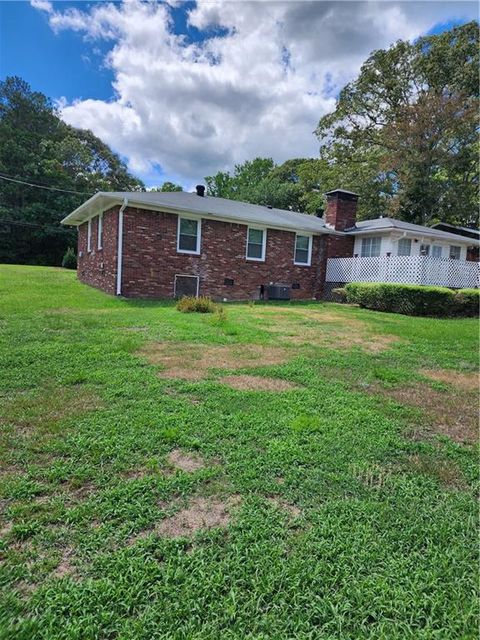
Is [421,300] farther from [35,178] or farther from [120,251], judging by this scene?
[35,178]

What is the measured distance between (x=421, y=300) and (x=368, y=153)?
17.7m

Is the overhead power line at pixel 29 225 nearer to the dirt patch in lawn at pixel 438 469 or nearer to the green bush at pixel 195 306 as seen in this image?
the green bush at pixel 195 306

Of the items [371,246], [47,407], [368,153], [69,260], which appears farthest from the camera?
Answer: [368,153]

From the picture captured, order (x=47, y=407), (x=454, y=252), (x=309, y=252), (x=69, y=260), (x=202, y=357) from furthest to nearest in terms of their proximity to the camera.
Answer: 1. (x=69, y=260)
2. (x=454, y=252)
3. (x=309, y=252)
4. (x=202, y=357)
5. (x=47, y=407)

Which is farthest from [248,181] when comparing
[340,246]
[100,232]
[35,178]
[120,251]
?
[120,251]

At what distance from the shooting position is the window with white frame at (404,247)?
51.2 ft

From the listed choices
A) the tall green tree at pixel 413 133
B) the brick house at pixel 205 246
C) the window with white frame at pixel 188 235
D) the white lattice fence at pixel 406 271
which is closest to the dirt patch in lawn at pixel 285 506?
the brick house at pixel 205 246

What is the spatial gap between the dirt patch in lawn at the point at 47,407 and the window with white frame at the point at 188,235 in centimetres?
931

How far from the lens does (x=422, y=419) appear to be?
3.50 m

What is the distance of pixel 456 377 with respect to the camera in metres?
4.95

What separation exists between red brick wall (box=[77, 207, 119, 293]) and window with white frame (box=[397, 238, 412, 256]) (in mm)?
11034

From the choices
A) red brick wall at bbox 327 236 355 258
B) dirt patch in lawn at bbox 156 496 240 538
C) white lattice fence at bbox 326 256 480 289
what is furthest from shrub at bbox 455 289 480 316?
dirt patch in lawn at bbox 156 496 240 538

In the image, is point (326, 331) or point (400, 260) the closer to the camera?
point (326, 331)

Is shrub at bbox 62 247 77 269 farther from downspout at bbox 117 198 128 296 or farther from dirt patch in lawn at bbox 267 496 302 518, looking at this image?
dirt patch in lawn at bbox 267 496 302 518
